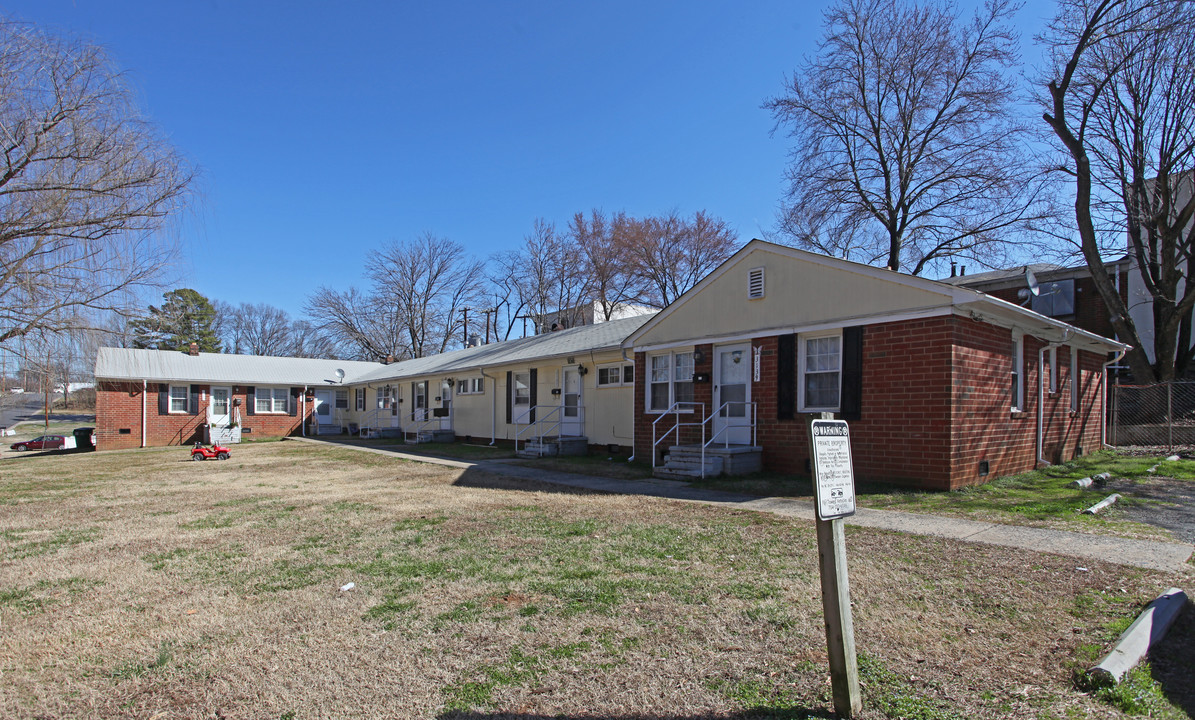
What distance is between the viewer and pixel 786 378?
11484mm

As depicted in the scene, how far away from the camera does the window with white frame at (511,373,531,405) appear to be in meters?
20.1

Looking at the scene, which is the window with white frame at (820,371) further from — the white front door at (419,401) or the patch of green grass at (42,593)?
the white front door at (419,401)

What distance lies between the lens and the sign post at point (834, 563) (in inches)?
117

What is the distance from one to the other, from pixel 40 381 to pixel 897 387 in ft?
48.2

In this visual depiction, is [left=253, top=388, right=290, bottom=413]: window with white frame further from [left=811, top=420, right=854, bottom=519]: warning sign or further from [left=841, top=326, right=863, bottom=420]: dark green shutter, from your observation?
[left=811, top=420, right=854, bottom=519]: warning sign

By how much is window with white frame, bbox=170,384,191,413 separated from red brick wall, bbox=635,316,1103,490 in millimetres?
26878

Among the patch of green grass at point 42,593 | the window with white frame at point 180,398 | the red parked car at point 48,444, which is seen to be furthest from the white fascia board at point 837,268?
the red parked car at point 48,444

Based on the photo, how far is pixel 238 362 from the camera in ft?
104

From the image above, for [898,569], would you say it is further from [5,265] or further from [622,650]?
[5,265]

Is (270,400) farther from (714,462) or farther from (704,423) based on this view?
(714,462)

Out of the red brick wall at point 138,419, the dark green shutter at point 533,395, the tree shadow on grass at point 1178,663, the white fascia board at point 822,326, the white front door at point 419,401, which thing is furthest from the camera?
the white front door at point 419,401

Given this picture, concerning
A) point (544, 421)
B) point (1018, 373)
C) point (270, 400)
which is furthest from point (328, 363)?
point (1018, 373)

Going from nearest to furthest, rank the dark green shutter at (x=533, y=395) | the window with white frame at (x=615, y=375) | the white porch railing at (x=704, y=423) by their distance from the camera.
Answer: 1. the white porch railing at (x=704, y=423)
2. the window with white frame at (x=615, y=375)
3. the dark green shutter at (x=533, y=395)

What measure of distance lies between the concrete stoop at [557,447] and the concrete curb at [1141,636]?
1345 cm
